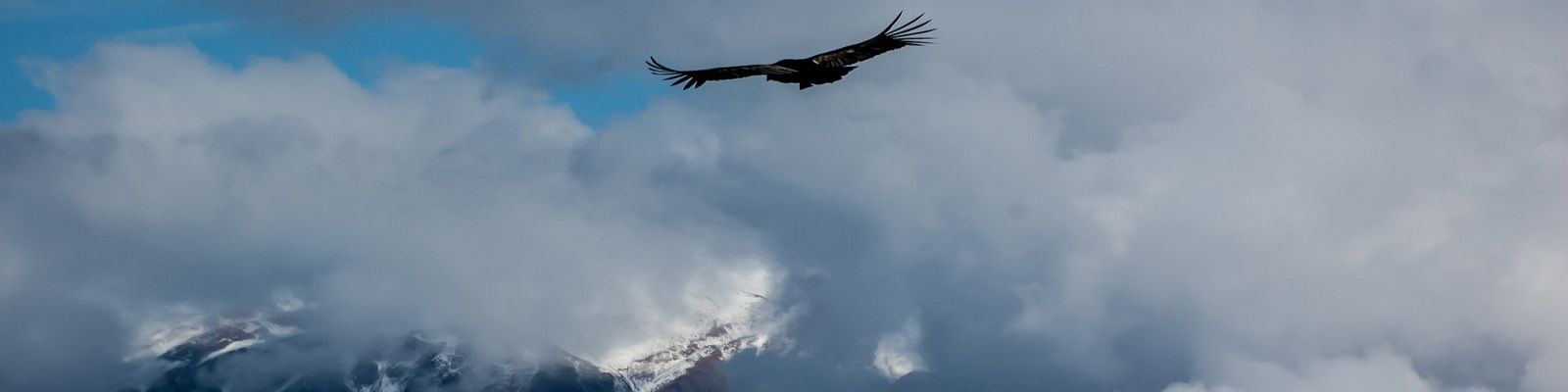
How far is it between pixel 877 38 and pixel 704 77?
623 cm

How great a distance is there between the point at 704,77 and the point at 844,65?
4.99 metres

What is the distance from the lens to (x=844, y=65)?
216 ft

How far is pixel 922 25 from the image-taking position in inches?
2514

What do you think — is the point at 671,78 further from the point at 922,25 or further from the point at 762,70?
the point at 922,25

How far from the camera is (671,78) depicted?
219 feet

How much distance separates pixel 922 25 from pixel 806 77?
15.0ft

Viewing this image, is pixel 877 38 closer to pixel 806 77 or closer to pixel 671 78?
pixel 806 77

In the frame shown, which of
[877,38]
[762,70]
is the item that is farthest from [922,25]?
[762,70]

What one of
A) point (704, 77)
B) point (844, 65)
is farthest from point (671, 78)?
point (844, 65)

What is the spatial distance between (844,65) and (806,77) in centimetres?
150

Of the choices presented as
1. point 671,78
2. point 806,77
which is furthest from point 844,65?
point 671,78

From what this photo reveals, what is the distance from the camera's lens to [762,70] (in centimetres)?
6359

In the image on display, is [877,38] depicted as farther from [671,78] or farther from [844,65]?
[671,78]

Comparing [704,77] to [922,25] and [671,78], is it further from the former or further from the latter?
[922,25]
